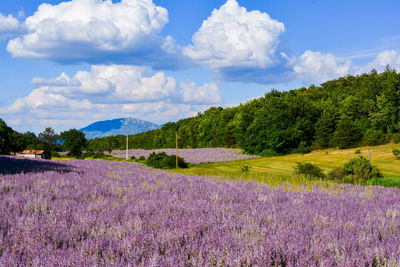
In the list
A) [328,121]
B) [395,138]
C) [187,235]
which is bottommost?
[187,235]

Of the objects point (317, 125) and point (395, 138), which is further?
point (317, 125)

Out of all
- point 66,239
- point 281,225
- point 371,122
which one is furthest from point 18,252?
point 371,122

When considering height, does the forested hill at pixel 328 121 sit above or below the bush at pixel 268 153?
above

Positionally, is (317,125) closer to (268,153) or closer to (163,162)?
(268,153)

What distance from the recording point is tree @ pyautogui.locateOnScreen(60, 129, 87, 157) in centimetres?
4762

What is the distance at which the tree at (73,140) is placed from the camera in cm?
4762

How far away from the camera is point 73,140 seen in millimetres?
48156

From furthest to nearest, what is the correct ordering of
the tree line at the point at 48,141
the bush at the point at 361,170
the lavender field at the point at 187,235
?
the tree line at the point at 48,141, the bush at the point at 361,170, the lavender field at the point at 187,235

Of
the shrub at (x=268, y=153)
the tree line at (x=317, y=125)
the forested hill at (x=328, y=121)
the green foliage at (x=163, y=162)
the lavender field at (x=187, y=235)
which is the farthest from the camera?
the shrub at (x=268, y=153)

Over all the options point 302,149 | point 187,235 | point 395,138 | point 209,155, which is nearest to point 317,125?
point 302,149

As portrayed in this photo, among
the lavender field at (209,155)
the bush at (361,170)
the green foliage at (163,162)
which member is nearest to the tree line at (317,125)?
the lavender field at (209,155)

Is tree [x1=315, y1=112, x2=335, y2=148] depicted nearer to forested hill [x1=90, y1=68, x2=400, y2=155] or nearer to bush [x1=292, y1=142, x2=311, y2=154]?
forested hill [x1=90, y1=68, x2=400, y2=155]

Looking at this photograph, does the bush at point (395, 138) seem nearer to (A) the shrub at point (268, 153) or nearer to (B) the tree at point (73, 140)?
(A) the shrub at point (268, 153)

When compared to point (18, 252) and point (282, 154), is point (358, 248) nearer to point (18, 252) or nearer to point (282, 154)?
point (18, 252)
